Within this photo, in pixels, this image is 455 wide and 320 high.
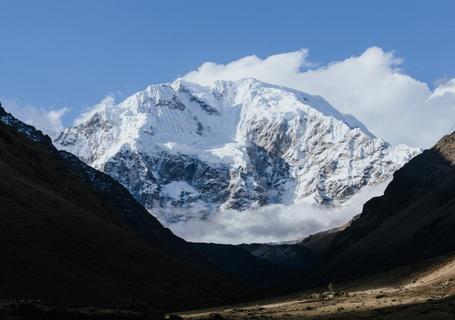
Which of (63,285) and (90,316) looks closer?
(90,316)

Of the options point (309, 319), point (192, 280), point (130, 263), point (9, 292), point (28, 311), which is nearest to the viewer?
point (28, 311)

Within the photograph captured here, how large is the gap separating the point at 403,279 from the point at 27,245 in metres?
Answer: 71.2

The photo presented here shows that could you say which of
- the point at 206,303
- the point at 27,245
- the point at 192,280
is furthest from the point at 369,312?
the point at 192,280

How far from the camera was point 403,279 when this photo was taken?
469ft

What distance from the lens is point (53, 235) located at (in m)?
131

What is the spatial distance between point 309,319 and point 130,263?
83.2 m

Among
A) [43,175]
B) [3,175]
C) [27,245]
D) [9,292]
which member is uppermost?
[43,175]

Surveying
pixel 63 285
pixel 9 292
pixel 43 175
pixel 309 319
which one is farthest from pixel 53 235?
pixel 309 319

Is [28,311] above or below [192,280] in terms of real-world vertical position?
below

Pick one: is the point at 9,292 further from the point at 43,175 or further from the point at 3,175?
the point at 43,175

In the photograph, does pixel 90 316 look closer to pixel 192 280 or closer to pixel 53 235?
pixel 53 235

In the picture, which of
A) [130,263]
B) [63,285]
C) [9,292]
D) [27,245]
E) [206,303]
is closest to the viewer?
[9,292]

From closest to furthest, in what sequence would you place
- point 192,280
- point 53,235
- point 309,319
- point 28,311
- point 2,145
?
point 28,311
point 309,319
point 53,235
point 192,280
point 2,145

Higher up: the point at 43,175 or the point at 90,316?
the point at 43,175
